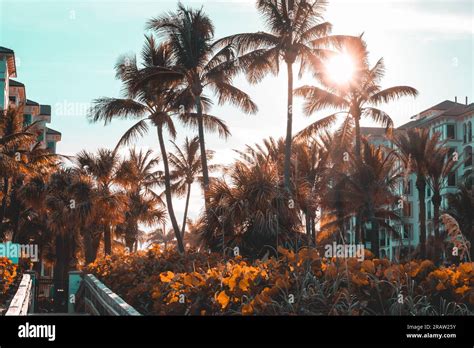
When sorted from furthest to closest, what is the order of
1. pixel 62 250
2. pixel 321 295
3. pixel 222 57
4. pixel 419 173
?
pixel 62 250 < pixel 419 173 < pixel 222 57 < pixel 321 295

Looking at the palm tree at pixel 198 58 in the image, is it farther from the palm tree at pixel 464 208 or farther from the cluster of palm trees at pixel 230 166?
the palm tree at pixel 464 208

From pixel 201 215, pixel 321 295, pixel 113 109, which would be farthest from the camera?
pixel 113 109

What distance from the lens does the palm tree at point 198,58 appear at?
112 feet

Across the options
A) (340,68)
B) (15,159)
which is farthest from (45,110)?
(340,68)

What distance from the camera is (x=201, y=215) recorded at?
26.5 metres

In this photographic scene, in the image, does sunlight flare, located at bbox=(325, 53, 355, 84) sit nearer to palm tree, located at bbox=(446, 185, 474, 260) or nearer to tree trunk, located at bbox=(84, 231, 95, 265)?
palm tree, located at bbox=(446, 185, 474, 260)

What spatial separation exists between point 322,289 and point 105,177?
118 ft

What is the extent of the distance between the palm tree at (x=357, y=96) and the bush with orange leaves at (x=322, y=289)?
1188 inches

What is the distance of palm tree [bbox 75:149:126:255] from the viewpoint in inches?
1687

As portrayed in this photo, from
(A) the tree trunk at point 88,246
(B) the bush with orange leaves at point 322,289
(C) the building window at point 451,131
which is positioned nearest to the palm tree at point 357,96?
(A) the tree trunk at point 88,246

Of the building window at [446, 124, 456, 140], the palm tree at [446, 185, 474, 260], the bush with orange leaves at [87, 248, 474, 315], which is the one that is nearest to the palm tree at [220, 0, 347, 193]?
the palm tree at [446, 185, 474, 260]
